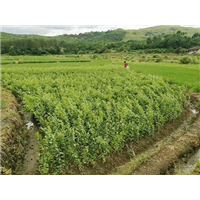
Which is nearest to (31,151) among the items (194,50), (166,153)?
(166,153)

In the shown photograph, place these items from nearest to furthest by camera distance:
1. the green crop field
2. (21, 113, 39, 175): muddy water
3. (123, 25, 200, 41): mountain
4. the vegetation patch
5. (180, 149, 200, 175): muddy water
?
the vegetation patch, the green crop field, (21, 113, 39, 175): muddy water, (180, 149, 200, 175): muddy water, (123, 25, 200, 41): mountain

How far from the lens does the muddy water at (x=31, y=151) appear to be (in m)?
5.88

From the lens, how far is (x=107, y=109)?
8.16m

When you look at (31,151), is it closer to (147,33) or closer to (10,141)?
(10,141)

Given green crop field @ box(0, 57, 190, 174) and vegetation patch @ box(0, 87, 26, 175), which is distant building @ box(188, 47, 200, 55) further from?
vegetation patch @ box(0, 87, 26, 175)

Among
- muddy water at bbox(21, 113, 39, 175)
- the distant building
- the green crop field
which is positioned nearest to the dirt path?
the green crop field

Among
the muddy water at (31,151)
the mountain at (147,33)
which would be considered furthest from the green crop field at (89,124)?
the mountain at (147,33)

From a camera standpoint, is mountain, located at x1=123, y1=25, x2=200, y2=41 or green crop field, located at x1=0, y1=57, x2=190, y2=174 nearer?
green crop field, located at x1=0, y1=57, x2=190, y2=174

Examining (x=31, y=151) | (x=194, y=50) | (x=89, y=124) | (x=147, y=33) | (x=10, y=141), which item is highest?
(x=147, y=33)

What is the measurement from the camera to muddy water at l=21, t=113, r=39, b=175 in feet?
19.3

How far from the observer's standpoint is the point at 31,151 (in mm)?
6871

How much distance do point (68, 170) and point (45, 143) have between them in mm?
1099

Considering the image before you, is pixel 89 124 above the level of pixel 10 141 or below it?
above
